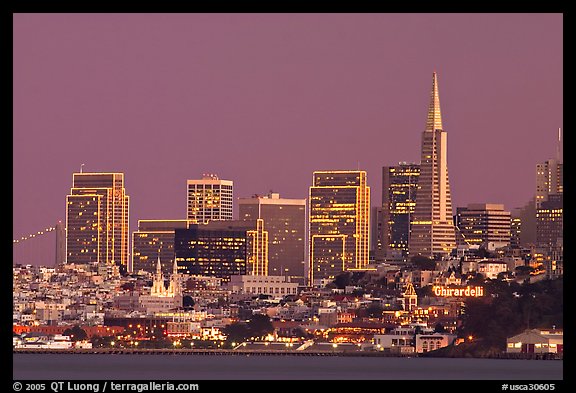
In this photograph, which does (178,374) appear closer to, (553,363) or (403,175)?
(553,363)

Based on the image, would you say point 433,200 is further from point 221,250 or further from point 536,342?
point 536,342

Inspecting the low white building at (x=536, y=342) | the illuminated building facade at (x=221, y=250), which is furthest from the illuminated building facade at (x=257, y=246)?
the low white building at (x=536, y=342)

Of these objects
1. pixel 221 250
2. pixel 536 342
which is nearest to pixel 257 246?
pixel 221 250

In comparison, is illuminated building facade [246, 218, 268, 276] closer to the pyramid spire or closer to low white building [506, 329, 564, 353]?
the pyramid spire

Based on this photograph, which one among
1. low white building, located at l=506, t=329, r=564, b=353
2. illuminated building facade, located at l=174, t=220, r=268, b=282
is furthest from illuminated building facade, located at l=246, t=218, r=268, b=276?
low white building, located at l=506, t=329, r=564, b=353

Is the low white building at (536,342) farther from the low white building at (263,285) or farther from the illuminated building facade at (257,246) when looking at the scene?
the illuminated building facade at (257,246)

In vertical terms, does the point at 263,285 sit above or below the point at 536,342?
above
